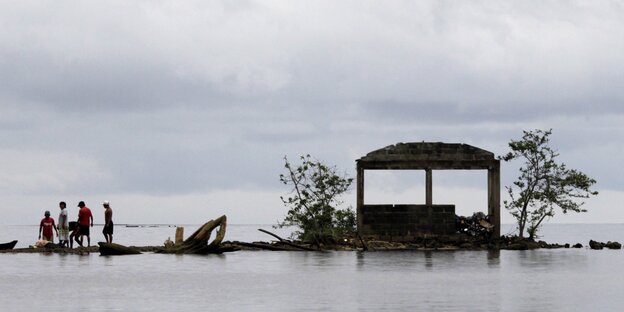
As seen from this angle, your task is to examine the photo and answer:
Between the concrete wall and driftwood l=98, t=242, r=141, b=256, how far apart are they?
10.6 m

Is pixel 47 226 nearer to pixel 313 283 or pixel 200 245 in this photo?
pixel 200 245

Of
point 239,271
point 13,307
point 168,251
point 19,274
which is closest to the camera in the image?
point 13,307

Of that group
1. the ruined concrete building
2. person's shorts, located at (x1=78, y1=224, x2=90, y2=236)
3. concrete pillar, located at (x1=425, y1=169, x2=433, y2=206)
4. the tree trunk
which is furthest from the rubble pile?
person's shorts, located at (x1=78, y1=224, x2=90, y2=236)

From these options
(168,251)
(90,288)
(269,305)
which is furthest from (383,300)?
(168,251)

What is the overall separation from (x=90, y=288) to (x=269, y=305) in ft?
21.3

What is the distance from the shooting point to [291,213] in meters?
53.1

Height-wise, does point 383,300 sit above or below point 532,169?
below

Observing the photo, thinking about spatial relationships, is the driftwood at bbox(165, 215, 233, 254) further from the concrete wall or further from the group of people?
the concrete wall

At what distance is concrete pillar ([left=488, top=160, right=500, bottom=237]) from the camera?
54.5 meters

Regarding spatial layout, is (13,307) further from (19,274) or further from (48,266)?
(48,266)

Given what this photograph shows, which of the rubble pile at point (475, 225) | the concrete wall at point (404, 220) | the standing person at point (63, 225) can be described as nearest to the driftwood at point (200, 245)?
the standing person at point (63, 225)

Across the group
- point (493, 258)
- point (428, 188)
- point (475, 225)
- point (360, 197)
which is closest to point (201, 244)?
point (360, 197)

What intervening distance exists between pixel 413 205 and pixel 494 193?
4176 millimetres

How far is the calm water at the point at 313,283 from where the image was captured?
84.4 feet
